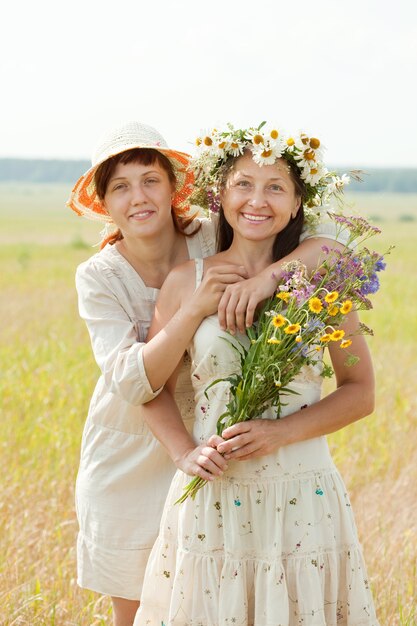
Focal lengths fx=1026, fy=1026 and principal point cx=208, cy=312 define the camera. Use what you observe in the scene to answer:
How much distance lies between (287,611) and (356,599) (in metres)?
0.26

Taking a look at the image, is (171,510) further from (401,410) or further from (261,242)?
(401,410)

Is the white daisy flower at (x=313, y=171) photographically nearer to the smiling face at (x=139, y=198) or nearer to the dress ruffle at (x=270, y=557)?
the smiling face at (x=139, y=198)

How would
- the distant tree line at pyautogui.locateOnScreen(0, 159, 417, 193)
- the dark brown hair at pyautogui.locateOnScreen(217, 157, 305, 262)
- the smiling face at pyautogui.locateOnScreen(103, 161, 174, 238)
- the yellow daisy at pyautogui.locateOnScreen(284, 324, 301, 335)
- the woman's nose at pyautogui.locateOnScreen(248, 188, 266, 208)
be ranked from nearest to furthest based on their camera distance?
1. the yellow daisy at pyautogui.locateOnScreen(284, 324, 301, 335)
2. the woman's nose at pyautogui.locateOnScreen(248, 188, 266, 208)
3. the dark brown hair at pyautogui.locateOnScreen(217, 157, 305, 262)
4. the smiling face at pyautogui.locateOnScreen(103, 161, 174, 238)
5. the distant tree line at pyautogui.locateOnScreen(0, 159, 417, 193)

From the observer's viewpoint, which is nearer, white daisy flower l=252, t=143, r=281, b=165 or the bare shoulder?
white daisy flower l=252, t=143, r=281, b=165

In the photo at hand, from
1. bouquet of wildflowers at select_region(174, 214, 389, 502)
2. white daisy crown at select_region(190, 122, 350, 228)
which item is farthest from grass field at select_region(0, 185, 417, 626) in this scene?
bouquet of wildflowers at select_region(174, 214, 389, 502)

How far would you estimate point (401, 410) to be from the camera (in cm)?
731

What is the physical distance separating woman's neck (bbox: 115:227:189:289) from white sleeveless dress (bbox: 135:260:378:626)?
1.66ft

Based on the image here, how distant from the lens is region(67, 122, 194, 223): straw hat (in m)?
3.44

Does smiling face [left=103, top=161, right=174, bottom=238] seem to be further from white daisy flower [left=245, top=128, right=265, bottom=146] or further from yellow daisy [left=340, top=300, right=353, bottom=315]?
yellow daisy [left=340, top=300, right=353, bottom=315]

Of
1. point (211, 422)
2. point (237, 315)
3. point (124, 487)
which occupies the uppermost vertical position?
point (237, 315)

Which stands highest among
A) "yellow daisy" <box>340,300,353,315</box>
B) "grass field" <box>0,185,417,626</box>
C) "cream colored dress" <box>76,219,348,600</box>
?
"yellow daisy" <box>340,300,353,315</box>

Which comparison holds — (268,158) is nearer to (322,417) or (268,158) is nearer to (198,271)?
(198,271)

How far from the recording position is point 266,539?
3047mm

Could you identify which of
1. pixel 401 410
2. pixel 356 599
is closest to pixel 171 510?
pixel 356 599
